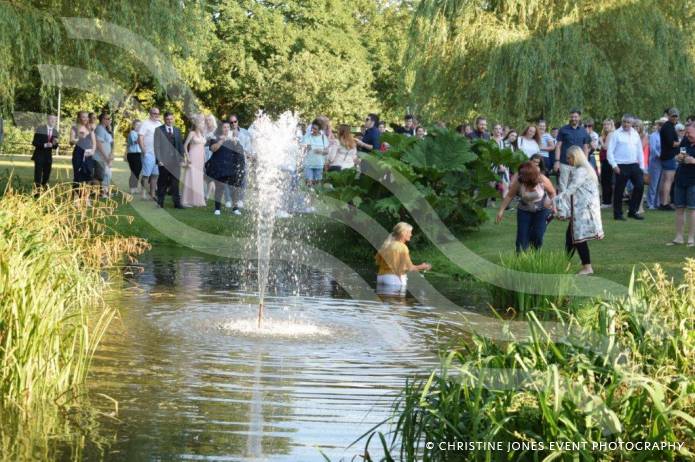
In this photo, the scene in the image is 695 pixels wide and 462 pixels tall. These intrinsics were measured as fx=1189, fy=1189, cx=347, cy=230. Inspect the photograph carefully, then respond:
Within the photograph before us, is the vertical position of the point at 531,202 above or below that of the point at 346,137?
below

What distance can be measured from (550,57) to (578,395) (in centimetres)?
2666

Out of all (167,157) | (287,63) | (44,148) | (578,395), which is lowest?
(578,395)

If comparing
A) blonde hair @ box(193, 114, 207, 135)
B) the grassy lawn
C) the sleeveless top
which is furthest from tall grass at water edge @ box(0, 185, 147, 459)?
blonde hair @ box(193, 114, 207, 135)

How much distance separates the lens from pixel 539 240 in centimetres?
1692

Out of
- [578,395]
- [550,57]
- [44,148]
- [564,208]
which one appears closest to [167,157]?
[44,148]

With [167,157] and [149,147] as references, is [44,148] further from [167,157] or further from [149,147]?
[167,157]

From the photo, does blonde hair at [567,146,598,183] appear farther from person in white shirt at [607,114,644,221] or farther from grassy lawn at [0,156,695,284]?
person in white shirt at [607,114,644,221]

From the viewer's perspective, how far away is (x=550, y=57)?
32.1 m

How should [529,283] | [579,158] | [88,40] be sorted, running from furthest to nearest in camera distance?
[88,40] < [579,158] < [529,283]

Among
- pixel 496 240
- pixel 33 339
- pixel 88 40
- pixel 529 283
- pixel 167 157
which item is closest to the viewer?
pixel 33 339

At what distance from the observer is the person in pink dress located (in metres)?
24.9

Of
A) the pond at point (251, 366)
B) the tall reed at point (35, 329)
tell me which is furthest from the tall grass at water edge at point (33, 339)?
the pond at point (251, 366)

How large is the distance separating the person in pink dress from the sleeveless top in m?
9.91

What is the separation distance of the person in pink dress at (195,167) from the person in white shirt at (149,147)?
0.78 m
